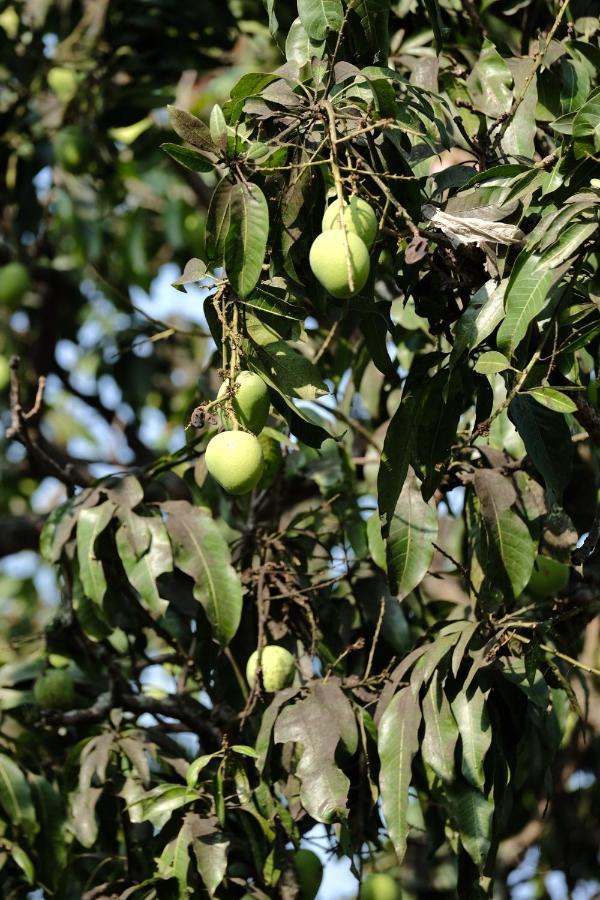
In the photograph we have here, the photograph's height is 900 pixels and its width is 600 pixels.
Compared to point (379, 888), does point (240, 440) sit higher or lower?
higher

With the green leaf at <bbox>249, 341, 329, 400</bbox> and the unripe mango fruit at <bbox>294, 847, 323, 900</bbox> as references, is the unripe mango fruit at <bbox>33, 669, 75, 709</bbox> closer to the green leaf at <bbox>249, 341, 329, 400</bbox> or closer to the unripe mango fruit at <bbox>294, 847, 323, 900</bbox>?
the unripe mango fruit at <bbox>294, 847, 323, 900</bbox>

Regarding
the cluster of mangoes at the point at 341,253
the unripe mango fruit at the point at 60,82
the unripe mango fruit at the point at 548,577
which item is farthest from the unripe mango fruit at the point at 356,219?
the unripe mango fruit at the point at 60,82

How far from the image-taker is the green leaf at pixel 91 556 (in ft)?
6.09

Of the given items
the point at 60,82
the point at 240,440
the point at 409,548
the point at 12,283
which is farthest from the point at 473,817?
the point at 60,82

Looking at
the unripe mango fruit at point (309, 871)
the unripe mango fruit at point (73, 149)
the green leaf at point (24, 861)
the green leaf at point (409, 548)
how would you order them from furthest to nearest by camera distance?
the unripe mango fruit at point (73, 149) → the green leaf at point (24, 861) → the unripe mango fruit at point (309, 871) → the green leaf at point (409, 548)

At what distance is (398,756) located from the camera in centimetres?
154

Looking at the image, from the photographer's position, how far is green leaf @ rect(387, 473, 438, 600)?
1651 millimetres

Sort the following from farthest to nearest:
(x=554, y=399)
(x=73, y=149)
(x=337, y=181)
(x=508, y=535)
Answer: (x=73, y=149)
(x=508, y=535)
(x=554, y=399)
(x=337, y=181)

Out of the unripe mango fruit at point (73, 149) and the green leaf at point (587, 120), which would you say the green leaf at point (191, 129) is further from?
the unripe mango fruit at point (73, 149)

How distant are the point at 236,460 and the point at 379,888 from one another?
3.52 ft

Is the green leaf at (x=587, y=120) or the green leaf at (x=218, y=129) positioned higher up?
the green leaf at (x=218, y=129)

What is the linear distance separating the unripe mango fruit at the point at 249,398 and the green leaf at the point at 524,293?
0.28 meters

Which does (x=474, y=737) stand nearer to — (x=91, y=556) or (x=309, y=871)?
(x=309, y=871)

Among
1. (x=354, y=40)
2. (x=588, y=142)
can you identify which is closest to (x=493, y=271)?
(x=588, y=142)
